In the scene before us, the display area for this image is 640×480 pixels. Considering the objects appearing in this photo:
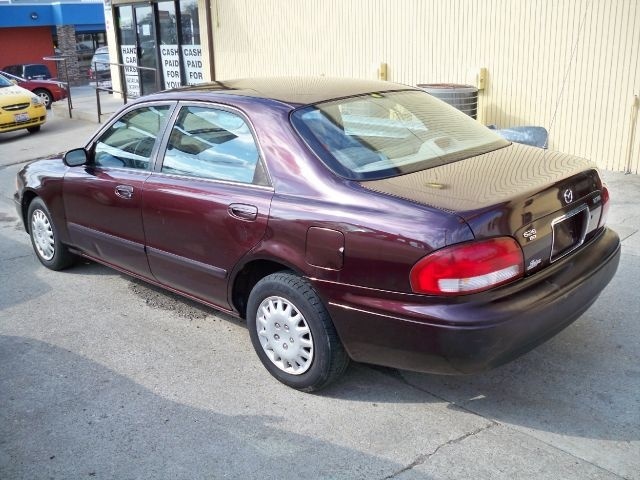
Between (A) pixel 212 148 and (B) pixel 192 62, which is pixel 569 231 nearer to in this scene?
(A) pixel 212 148

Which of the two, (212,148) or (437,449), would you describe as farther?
(212,148)

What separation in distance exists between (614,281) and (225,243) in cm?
290

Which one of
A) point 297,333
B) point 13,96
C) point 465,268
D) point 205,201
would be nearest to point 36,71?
point 13,96

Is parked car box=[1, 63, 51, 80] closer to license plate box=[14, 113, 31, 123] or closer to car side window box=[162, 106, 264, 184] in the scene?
license plate box=[14, 113, 31, 123]

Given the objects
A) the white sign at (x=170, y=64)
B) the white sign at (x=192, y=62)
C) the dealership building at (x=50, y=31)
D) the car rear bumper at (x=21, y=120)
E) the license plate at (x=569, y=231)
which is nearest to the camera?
the license plate at (x=569, y=231)

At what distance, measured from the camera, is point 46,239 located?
582cm

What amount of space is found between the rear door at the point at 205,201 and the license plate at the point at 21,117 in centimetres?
1083

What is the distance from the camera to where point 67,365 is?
417 cm

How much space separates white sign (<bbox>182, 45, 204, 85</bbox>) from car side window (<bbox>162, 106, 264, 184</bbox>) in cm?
1086

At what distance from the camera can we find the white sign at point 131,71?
16.8 m

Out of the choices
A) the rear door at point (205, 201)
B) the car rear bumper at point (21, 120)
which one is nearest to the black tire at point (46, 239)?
the rear door at point (205, 201)

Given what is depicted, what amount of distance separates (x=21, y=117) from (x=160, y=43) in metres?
3.60

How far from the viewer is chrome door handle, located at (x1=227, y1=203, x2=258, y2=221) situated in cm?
372

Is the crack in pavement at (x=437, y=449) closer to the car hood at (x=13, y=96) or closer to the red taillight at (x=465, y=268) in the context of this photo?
the red taillight at (x=465, y=268)
